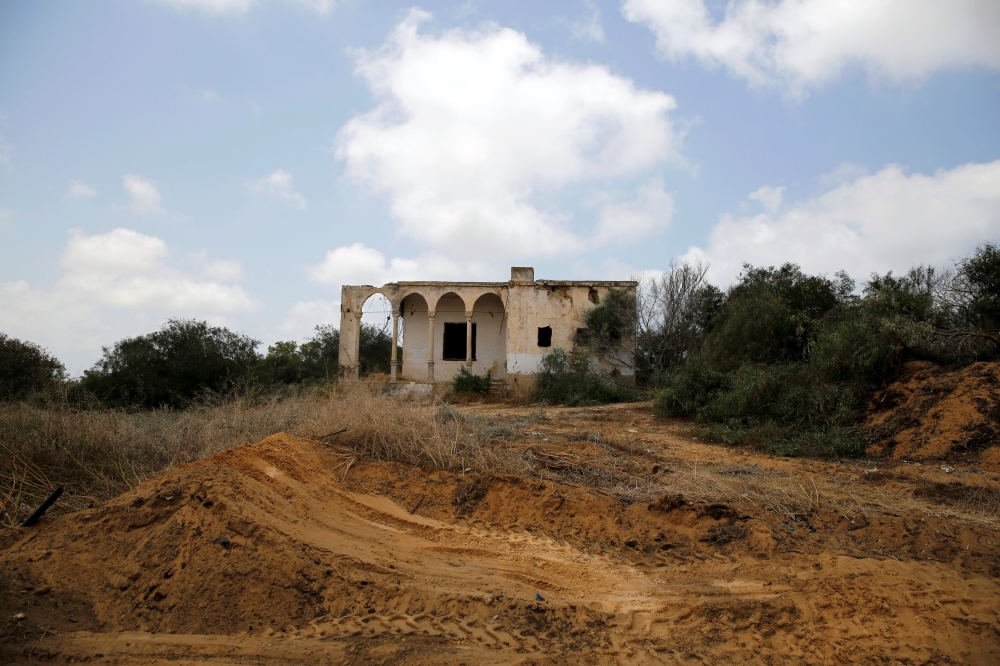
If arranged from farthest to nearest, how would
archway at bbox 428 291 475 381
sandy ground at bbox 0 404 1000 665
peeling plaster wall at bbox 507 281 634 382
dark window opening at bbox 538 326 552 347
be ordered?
archway at bbox 428 291 475 381, dark window opening at bbox 538 326 552 347, peeling plaster wall at bbox 507 281 634 382, sandy ground at bbox 0 404 1000 665

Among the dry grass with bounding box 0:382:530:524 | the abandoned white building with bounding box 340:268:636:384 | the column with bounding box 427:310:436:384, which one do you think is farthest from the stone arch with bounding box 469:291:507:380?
the dry grass with bounding box 0:382:530:524

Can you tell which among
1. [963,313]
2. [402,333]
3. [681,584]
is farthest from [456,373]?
[681,584]

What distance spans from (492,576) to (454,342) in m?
20.4

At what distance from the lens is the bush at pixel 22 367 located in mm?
13713

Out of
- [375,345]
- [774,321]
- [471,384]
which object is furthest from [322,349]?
[774,321]

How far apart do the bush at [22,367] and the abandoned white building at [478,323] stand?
9.31 metres

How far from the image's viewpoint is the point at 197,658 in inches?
125

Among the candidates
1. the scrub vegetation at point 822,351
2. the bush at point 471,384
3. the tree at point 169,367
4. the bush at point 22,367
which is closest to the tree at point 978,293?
the scrub vegetation at point 822,351

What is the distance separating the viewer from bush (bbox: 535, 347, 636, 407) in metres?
18.5

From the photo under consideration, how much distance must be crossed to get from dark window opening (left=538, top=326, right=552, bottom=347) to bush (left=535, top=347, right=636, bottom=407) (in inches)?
18.7

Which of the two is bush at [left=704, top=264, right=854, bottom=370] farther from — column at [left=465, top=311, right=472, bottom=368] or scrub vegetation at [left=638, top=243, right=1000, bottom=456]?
column at [left=465, top=311, right=472, bottom=368]

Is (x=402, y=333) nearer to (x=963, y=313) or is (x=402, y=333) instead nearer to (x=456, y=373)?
(x=456, y=373)

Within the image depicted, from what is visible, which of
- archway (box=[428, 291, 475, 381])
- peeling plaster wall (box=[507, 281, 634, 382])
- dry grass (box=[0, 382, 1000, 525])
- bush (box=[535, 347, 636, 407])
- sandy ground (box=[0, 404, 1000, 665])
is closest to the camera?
sandy ground (box=[0, 404, 1000, 665])

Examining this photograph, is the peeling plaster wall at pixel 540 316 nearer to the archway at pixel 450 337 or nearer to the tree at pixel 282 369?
the archway at pixel 450 337
